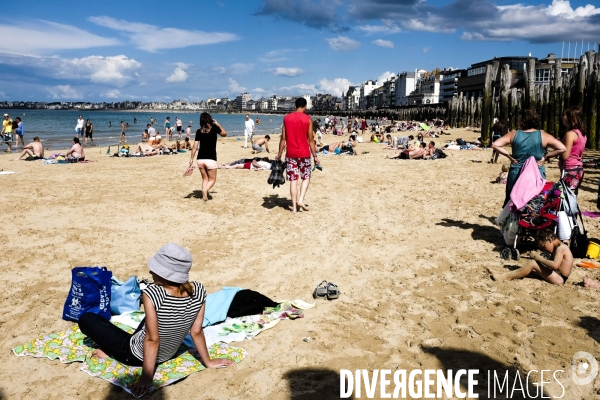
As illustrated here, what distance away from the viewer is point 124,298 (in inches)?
160

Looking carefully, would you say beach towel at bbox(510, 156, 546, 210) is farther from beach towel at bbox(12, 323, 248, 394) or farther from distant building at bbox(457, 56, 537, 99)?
distant building at bbox(457, 56, 537, 99)

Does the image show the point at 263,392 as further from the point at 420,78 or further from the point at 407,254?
the point at 420,78

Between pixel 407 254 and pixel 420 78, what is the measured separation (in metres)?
132

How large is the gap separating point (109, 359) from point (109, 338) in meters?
0.17

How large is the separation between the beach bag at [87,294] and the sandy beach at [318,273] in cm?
16

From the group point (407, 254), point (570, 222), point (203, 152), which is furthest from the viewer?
point (203, 152)

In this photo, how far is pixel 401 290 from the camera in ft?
15.2

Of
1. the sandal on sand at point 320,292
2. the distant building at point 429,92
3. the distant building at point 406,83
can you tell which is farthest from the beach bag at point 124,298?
the distant building at point 406,83

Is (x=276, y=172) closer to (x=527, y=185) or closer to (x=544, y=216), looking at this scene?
Answer: (x=527, y=185)

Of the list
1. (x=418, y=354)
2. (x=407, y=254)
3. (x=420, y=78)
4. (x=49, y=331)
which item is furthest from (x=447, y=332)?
(x=420, y=78)

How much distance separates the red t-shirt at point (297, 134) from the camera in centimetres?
745

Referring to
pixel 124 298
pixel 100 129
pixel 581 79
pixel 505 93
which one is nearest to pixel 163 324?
pixel 124 298

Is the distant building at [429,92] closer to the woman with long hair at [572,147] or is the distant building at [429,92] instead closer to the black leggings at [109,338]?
the woman with long hair at [572,147]

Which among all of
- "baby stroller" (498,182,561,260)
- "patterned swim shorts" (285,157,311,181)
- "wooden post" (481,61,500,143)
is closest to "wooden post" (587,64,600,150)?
"wooden post" (481,61,500,143)
